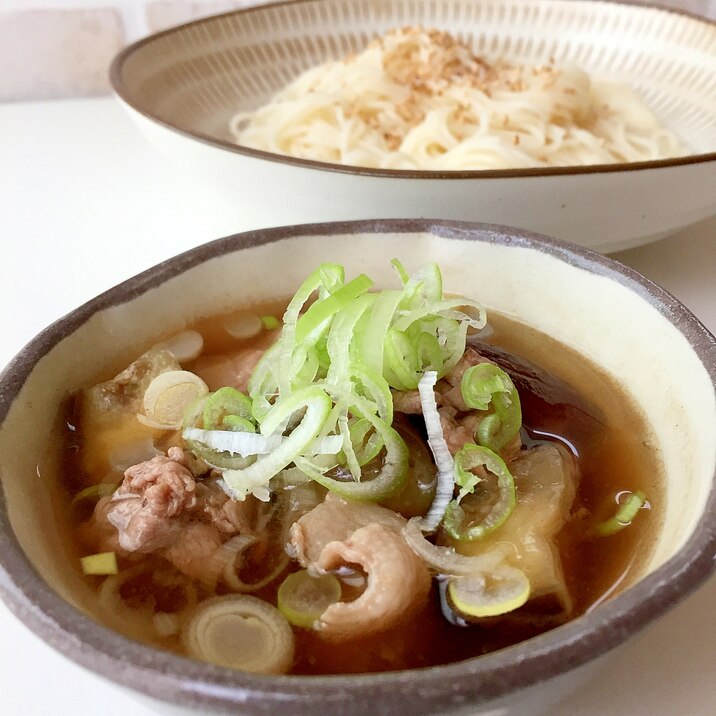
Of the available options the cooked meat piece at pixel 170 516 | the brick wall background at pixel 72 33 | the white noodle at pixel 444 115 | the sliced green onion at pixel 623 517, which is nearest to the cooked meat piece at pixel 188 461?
the cooked meat piece at pixel 170 516

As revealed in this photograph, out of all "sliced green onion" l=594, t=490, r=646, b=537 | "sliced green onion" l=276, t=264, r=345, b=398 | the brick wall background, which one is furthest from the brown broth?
the brick wall background

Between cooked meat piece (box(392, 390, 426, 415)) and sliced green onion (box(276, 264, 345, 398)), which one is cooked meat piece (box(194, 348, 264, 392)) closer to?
sliced green onion (box(276, 264, 345, 398))

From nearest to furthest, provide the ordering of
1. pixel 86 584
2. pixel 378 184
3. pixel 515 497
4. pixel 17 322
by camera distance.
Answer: pixel 86 584 < pixel 515 497 < pixel 378 184 < pixel 17 322

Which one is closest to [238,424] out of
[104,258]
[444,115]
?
[104,258]

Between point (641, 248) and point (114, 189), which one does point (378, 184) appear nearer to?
point (641, 248)

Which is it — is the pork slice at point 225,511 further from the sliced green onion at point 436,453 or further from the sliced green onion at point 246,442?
the sliced green onion at point 436,453

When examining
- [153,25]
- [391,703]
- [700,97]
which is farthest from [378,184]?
[153,25]
